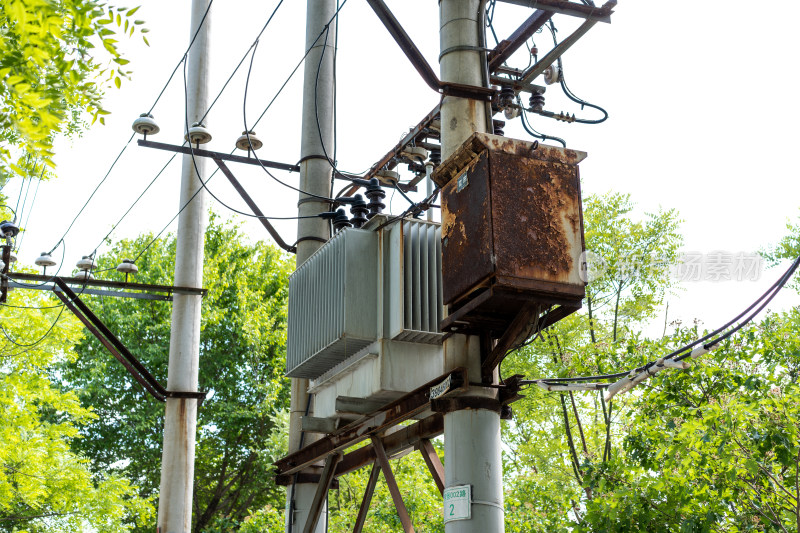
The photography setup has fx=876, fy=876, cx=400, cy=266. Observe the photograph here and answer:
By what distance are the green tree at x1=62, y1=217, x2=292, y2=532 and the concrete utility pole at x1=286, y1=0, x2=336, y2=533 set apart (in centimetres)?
1916

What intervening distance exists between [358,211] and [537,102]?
2484 mm

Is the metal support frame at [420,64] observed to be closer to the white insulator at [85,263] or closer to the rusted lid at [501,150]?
the rusted lid at [501,150]

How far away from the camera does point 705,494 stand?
1119 centimetres

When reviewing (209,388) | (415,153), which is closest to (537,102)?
(415,153)

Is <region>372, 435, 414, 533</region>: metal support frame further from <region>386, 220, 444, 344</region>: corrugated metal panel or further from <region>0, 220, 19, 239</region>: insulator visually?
<region>0, 220, 19, 239</region>: insulator

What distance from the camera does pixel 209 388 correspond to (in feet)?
101

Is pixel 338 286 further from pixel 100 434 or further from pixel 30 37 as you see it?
pixel 100 434

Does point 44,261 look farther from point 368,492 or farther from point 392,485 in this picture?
point 392,485

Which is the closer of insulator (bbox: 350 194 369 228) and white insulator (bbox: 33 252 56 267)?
insulator (bbox: 350 194 369 228)

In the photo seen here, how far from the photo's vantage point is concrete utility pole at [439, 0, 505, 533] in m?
5.76

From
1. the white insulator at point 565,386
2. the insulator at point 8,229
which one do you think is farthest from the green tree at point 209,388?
the white insulator at point 565,386

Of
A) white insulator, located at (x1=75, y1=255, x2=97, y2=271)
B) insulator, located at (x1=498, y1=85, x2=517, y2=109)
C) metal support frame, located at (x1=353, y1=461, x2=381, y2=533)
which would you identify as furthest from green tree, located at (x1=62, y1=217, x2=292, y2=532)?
insulator, located at (x1=498, y1=85, x2=517, y2=109)

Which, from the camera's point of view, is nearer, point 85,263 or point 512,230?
point 512,230

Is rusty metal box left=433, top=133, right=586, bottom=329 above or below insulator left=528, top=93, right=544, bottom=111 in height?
below
